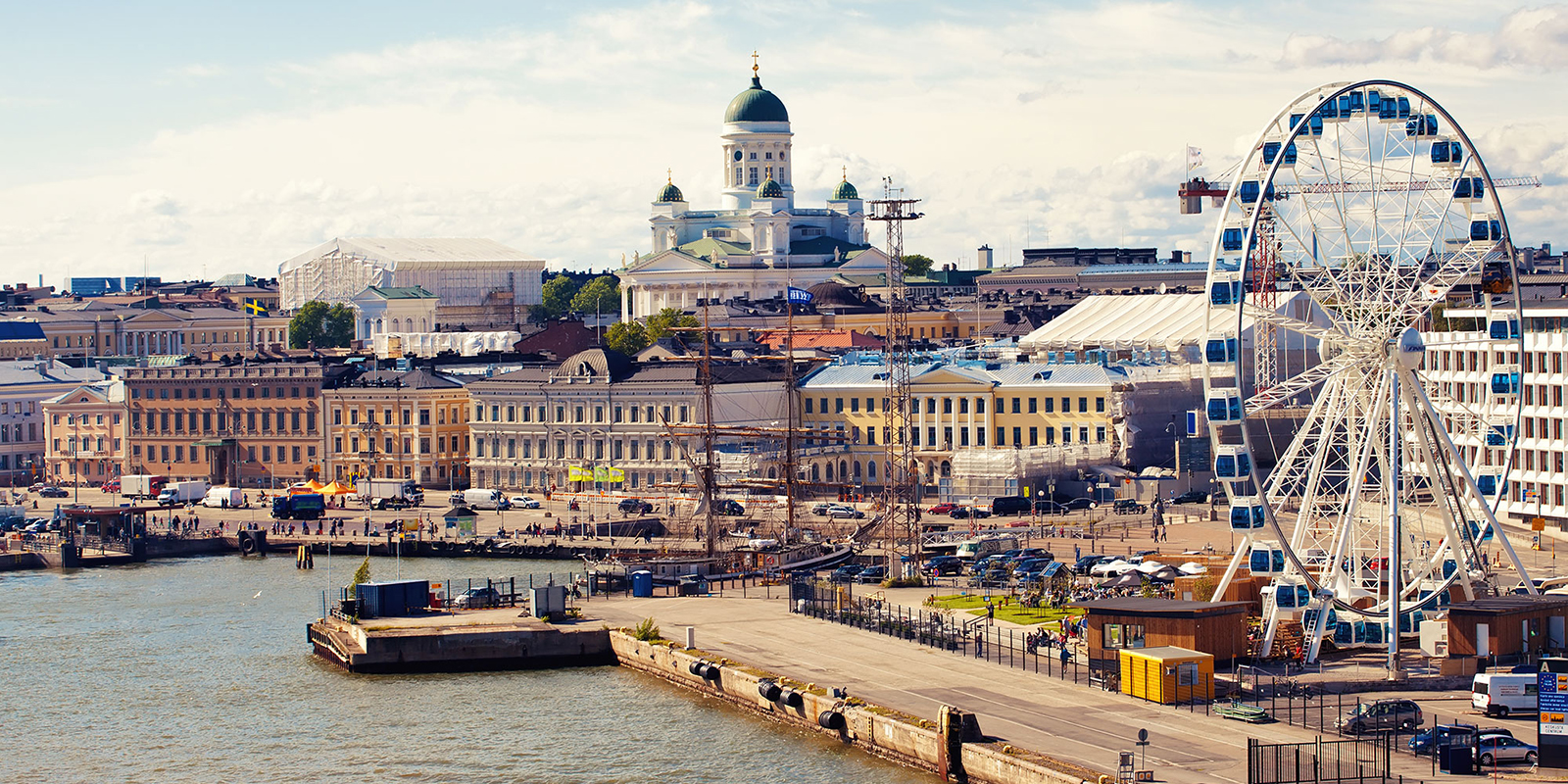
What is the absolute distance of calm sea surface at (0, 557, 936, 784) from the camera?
4316cm

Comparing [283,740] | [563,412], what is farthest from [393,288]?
[283,740]

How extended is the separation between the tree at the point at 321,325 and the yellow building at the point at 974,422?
8275cm

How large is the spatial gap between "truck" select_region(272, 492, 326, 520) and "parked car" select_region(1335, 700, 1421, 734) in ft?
187

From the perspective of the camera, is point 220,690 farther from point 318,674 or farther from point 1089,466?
point 1089,466

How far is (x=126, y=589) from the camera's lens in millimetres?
72750

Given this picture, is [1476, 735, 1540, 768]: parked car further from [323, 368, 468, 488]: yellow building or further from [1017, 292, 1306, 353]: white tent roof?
[323, 368, 468, 488]: yellow building

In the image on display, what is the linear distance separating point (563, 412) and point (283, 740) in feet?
173

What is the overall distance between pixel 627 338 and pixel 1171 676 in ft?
338

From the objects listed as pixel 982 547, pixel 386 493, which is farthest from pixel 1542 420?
pixel 386 493

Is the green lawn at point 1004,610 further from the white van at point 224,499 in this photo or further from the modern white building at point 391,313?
the modern white building at point 391,313

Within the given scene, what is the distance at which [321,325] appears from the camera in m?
181

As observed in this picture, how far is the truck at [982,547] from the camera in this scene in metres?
68.9

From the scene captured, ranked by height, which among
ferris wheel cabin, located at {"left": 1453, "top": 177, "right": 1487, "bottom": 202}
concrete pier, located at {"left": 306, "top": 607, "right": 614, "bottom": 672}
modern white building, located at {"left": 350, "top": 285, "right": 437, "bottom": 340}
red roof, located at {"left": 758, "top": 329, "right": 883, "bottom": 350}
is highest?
modern white building, located at {"left": 350, "top": 285, "right": 437, "bottom": 340}

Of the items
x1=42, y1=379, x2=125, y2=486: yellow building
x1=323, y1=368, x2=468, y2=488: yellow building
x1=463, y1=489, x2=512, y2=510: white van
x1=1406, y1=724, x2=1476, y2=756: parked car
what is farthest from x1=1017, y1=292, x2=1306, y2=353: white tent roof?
x1=1406, y1=724, x2=1476, y2=756: parked car
